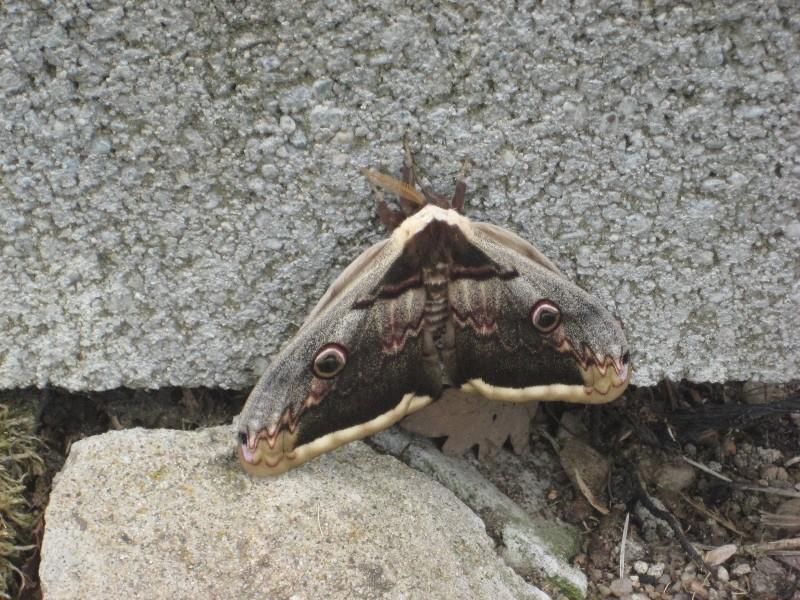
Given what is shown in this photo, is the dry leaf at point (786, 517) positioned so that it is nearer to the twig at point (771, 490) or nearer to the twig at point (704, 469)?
the twig at point (771, 490)

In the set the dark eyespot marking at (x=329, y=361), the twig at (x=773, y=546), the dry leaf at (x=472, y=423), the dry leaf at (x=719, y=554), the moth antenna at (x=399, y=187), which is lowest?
the dry leaf at (x=719, y=554)

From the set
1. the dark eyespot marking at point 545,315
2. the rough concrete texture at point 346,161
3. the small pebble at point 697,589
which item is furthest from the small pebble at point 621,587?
the dark eyespot marking at point 545,315

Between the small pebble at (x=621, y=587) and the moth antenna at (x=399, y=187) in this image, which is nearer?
the moth antenna at (x=399, y=187)

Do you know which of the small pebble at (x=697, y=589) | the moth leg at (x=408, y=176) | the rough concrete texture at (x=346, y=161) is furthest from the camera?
the small pebble at (x=697, y=589)

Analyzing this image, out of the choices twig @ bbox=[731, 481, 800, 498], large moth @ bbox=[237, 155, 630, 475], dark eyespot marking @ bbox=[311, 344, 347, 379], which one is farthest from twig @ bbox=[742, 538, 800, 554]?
dark eyespot marking @ bbox=[311, 344, 347, 379]

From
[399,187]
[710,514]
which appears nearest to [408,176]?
[399,187]

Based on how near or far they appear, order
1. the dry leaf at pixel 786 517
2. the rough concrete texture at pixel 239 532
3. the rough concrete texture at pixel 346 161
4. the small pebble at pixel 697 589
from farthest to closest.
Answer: the dry leaf at pixel 786 517
the small pebble at pixel 697 589
the rough concrete texture at pixel 346 161
the rough concrete texture at pixel 239 532

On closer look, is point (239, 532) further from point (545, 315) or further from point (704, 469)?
point (704, 469)
